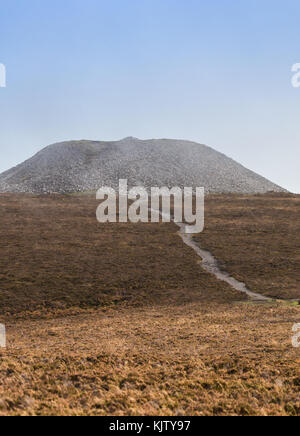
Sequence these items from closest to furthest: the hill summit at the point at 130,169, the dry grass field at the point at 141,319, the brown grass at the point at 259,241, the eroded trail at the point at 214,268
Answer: the dry grass field at the point at 141,319, the eroded trail at the point at 214,268, the brown grass at the point at 259,241, the hill summit at the point at 130,169

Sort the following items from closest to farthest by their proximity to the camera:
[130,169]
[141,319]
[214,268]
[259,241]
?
[141,319] → [214,268] → [259,241] → [130,169]

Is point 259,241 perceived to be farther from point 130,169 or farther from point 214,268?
point 130,169

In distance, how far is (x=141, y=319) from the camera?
28781 millimetres

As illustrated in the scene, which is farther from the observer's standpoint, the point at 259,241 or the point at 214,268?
the point at 259,241

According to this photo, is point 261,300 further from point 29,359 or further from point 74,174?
point 74,174

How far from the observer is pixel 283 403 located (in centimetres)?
1135

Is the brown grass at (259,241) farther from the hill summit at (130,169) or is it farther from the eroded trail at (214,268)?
the hill summit at (130,169)

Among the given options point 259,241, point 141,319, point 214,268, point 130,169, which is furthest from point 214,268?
point 130,169

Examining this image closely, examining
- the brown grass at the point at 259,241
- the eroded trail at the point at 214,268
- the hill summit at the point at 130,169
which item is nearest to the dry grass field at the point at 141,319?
the brown grass at the point at 259,241

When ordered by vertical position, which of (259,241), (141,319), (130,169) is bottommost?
(141,319)

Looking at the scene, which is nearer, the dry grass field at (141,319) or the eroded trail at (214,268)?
the dry grass field at (141,319)

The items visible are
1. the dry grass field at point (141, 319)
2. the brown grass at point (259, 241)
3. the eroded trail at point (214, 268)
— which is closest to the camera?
the dry grass field at point (141, 319)

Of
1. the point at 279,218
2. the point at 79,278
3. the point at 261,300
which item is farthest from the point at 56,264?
the point at 279,218

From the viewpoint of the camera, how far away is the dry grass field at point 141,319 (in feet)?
40.4
